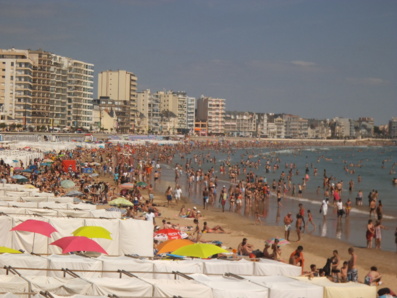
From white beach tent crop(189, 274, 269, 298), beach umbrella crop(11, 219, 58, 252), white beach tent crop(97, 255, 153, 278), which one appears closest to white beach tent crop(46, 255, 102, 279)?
white beach tent crop(97, 255, 153, 278)

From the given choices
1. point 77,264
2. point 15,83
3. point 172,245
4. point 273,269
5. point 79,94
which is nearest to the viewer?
point 77,264

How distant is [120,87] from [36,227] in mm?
133616

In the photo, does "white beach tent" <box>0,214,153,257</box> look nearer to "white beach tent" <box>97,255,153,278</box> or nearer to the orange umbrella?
the orange umbrella

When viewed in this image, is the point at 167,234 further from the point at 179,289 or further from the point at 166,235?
the point at 179,289

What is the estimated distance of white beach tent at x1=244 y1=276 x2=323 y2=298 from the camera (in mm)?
8531

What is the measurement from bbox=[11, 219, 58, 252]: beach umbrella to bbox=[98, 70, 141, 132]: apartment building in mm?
130944

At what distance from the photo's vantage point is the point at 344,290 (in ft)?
29.4

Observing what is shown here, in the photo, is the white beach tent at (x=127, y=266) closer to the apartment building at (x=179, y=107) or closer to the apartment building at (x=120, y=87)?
the apartment building at (x=120, y=87)

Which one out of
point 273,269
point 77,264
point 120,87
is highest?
point 120,87

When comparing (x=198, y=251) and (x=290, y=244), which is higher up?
(x=198, y=251)

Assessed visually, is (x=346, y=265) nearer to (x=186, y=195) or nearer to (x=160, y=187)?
(x=186, y=195)

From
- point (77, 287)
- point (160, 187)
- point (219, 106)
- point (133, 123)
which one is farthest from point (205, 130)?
point (77, 287)

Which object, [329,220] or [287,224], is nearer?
[287,224]

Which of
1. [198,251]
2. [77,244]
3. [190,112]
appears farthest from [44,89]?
[198,251]
